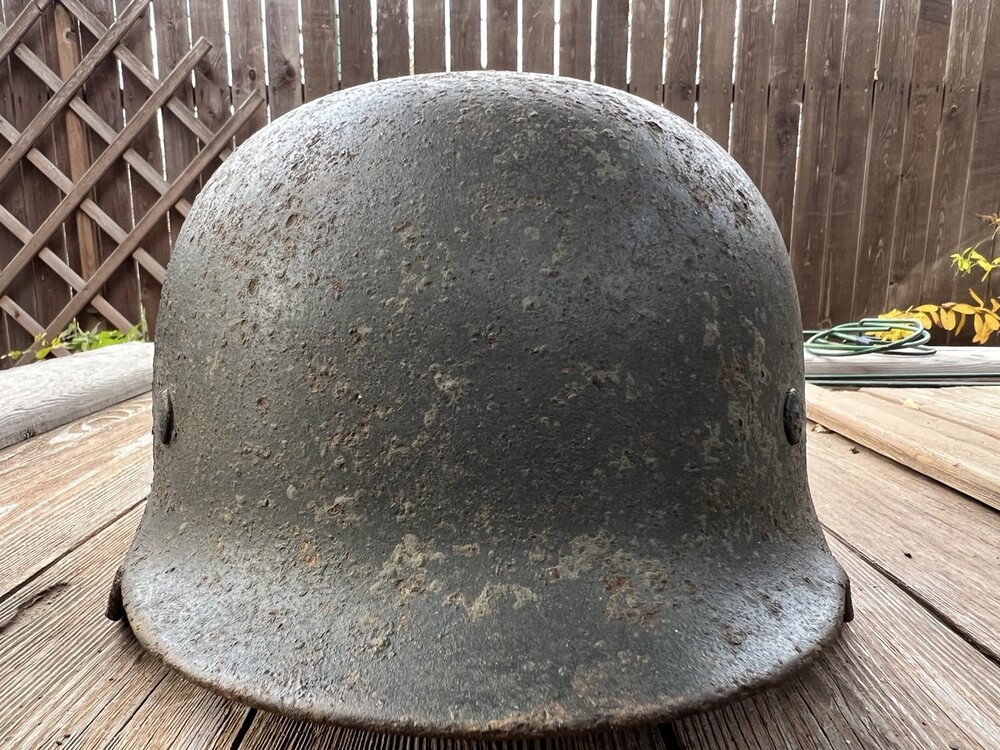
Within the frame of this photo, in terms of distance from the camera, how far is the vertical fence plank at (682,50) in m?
3.24

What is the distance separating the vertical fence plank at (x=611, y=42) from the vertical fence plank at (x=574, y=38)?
0.05 m

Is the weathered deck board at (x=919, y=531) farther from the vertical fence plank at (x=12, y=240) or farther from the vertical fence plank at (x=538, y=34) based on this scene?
the vertical fence plank at (x=12, y=240)

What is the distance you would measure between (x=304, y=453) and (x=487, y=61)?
293cm

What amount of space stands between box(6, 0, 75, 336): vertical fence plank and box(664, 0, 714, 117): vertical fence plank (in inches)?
114

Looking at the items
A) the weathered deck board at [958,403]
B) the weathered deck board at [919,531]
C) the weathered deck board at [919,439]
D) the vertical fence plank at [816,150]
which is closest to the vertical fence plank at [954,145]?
the vertical fence plank at [816,150]

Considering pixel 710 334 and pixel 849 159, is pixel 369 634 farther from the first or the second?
pixel 849 159

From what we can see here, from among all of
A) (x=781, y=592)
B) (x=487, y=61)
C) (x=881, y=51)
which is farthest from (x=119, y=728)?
(x=881, y=51)

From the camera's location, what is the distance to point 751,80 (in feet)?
10.9

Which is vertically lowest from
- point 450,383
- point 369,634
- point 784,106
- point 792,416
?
point 369,634

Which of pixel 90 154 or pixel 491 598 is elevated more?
pixel 90 154

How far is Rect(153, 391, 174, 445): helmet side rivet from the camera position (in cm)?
91

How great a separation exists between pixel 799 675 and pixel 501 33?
309 cm

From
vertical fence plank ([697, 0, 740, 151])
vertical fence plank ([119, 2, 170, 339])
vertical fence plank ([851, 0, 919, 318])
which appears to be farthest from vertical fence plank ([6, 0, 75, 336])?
vertical fence plank ([851, 0, 919, 318])

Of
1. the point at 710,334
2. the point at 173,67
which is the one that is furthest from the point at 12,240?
the point at 710,334
